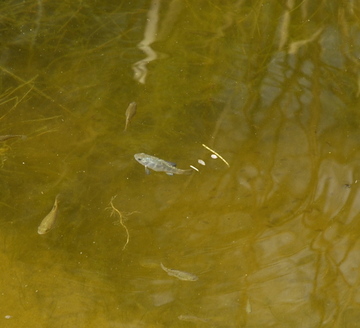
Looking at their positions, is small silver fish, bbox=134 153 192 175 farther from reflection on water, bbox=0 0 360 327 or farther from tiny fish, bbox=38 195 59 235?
tiny fish, bbox=38 195 59 235

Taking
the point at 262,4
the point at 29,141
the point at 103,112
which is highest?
the point at 262,4

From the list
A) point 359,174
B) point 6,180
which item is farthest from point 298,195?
point 6,180

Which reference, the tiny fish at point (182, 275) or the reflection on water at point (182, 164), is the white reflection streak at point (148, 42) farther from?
the tiny fish at point (182, 275)

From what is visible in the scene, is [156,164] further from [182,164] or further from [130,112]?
[130,112]

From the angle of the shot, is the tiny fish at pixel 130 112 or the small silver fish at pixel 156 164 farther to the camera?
the tiny fish at pixel 130 112

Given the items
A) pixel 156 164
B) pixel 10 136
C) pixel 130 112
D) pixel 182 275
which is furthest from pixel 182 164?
pixel 10 136

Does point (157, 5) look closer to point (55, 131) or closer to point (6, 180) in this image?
point (55, 131)

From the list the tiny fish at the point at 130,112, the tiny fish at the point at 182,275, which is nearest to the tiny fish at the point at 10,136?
the tiny fish at the point at 130,112
